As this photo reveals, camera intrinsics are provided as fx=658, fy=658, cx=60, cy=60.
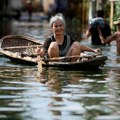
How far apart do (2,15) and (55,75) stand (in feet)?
172

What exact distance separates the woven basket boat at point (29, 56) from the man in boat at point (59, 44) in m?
0.19

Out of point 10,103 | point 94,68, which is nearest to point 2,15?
point 94,68

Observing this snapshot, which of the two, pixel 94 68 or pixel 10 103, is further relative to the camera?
pixel 94 68

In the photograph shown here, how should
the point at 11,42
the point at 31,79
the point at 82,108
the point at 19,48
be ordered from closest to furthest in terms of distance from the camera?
the point at 82,108, the point at 31,79, the point at 19,48, the point at 11,42

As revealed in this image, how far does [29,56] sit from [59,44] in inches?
48.2

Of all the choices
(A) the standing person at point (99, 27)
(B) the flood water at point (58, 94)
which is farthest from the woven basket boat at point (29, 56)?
(A) the standing person at point (99, 27)

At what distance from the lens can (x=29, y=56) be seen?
45.3 feet

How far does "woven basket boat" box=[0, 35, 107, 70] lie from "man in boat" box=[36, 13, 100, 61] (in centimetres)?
19

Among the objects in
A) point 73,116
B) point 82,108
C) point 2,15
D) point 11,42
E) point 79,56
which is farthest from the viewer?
point 2,15

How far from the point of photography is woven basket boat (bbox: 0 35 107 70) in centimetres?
1223

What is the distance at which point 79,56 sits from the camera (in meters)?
12.4

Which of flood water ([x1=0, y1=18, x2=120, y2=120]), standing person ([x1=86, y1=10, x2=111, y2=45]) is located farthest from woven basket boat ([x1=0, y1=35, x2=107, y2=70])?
standing person ([x1=86, y1=10, x2=111, y2=45])

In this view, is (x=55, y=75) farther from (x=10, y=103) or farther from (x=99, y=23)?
(x=99, y=23)

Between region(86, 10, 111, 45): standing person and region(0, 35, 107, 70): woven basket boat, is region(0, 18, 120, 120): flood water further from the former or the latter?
region(86, 10, 111, 45): standing person
